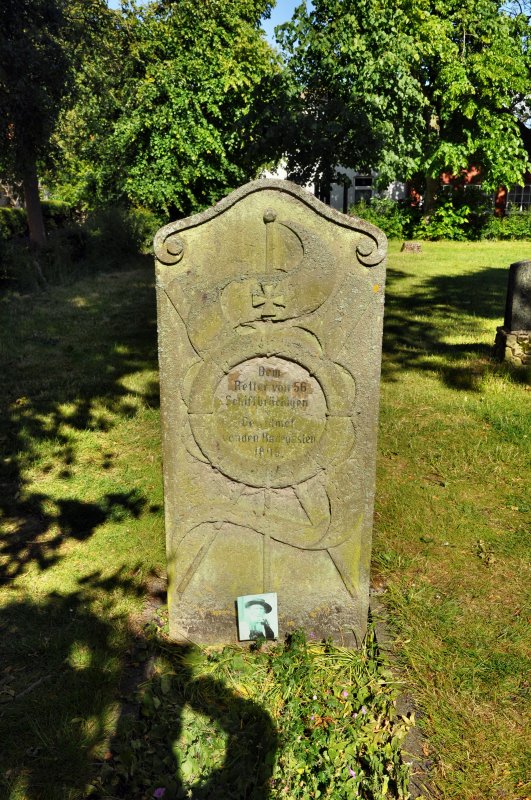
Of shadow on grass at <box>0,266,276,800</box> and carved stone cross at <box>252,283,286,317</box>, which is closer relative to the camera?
shadow on grass at <box>0,266,276,800</box>

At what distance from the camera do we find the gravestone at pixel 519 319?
23.7 feet

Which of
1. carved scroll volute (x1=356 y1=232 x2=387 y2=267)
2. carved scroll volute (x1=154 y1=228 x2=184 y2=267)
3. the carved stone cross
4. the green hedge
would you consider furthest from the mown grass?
the green hedge

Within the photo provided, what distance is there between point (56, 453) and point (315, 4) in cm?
1160

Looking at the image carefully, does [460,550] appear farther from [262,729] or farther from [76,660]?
[76,660]

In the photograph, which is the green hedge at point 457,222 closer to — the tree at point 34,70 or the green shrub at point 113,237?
the green shrub at point 113,237

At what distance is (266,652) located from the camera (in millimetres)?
3033

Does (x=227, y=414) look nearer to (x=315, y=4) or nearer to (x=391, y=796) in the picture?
(x=391, y=796)

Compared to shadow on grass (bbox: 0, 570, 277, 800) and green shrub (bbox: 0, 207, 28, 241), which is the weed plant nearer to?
shadow on grass (bbox: 0, 570, 277, 800)

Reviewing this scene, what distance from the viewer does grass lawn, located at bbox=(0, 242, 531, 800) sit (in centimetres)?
242

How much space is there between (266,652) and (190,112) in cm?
1447

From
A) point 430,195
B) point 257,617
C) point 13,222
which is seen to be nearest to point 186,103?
point 13,222

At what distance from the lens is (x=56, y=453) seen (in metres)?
5.21

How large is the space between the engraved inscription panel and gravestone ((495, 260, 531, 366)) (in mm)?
5291

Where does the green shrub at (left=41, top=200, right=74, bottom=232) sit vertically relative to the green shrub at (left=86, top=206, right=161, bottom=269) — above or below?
above
